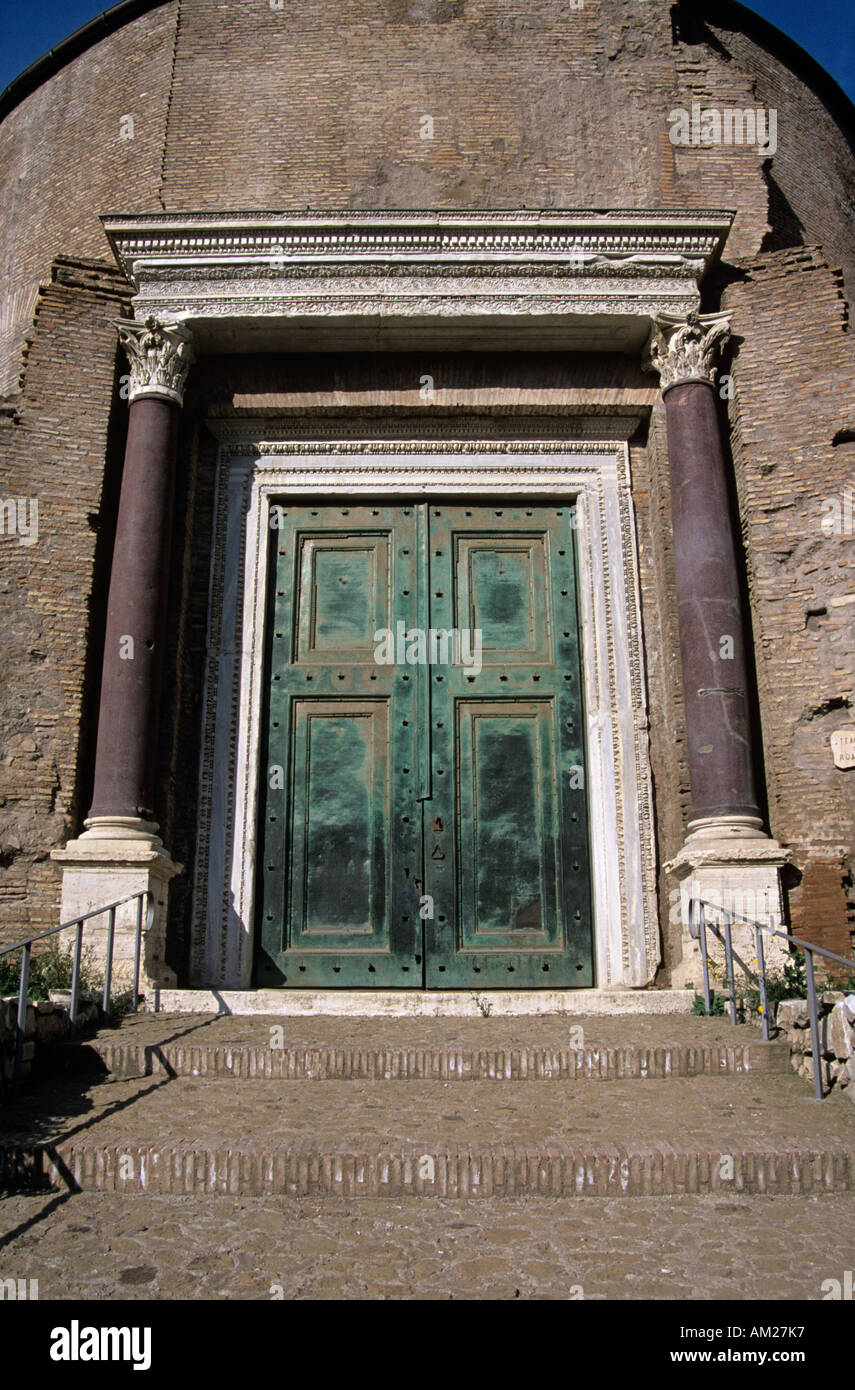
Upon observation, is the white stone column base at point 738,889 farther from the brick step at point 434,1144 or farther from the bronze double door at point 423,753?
the brick step at point 434,1144

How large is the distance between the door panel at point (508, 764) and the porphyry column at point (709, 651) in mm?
937

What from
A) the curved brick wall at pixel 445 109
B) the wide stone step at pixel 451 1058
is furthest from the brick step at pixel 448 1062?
the curved brick wall at pixel 445 109

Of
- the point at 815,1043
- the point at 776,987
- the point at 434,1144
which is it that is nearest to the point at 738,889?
the point at 776,987

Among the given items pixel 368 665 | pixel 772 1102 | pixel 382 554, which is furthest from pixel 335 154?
pixel 772 1102

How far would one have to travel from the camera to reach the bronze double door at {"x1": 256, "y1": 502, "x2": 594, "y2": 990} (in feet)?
25.8

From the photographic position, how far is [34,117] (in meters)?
13.0

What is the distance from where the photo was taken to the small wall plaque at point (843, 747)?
7.42 meters

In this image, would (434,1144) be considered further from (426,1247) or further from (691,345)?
(691,345)

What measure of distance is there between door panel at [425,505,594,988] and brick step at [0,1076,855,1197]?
3.03 metres

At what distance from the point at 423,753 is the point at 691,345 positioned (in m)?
3.90

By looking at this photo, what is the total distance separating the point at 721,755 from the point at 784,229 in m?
6.55

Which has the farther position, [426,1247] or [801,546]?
[801,546]

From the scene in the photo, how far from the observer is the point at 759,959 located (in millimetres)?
5945

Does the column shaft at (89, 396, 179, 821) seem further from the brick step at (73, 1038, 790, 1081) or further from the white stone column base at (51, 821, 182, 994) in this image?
A: the brick step at (73, 1038, 790, 1081)
